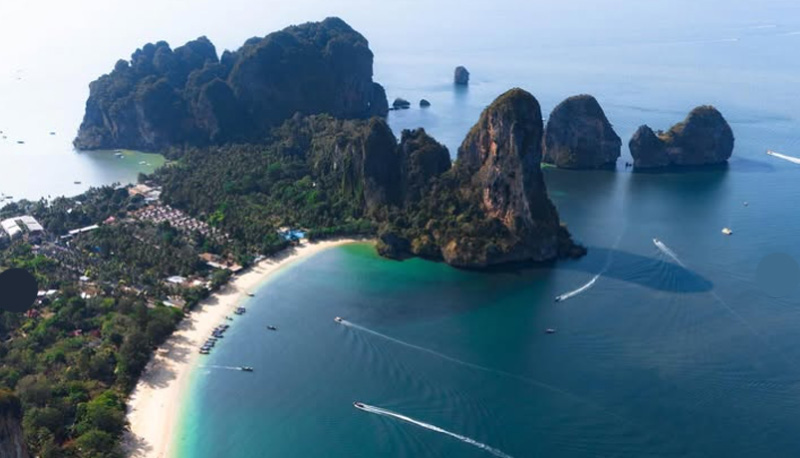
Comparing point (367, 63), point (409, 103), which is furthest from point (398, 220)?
point (409, 103)

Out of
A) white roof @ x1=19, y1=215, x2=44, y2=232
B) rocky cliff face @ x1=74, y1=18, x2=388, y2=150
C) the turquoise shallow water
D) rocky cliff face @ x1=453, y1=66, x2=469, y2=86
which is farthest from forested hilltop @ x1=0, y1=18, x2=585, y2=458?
rocky cliff face @ x1=453, y1=66, x2=469, y2=86

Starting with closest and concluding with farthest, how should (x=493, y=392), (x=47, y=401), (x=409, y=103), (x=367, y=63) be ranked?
(x=47, y=401) < (x=493, y=392) < (x=367, y=63) < (x=409, y=103)

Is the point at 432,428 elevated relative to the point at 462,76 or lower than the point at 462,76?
lower

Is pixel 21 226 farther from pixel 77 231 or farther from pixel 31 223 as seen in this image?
pixel 77 231

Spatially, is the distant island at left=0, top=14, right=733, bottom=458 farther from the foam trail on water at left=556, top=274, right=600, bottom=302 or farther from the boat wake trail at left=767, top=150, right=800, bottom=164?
the boat wake trail at left=767, top=150, right=800, bottom=164

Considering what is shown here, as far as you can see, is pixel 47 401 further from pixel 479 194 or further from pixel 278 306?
pixel 479 194

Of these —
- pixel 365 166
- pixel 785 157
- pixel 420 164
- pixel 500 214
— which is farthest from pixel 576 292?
pixel 785 157

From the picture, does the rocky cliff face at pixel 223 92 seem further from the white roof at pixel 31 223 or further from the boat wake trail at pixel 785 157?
the boat wake trail at pixel 785 157
